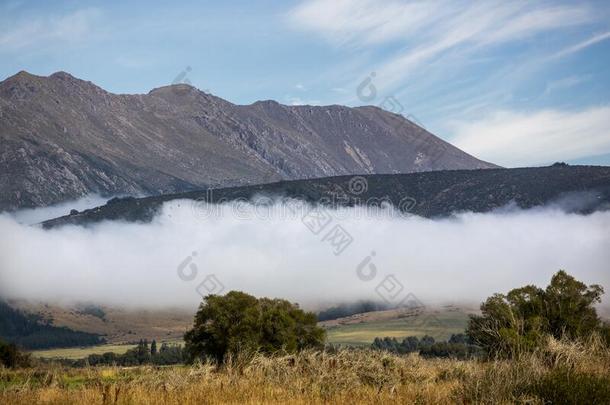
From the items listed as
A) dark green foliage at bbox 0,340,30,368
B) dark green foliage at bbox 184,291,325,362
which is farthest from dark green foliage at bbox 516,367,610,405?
dark green foliage at bbox 0,340,30,368

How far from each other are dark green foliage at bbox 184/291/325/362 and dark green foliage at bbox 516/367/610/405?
152ft

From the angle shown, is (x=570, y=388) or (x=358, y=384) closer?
(x=570, y=388)

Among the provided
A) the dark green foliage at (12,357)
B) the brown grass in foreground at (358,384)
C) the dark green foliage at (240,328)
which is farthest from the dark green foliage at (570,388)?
the dark green foliage at (12,357)

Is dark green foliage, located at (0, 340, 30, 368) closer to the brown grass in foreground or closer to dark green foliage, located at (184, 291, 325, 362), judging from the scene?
dark green foliage, located at (184, 291, 325, 362)

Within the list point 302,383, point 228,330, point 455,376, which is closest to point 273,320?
point 228,330

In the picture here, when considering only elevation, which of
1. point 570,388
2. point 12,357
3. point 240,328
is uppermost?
point 570,388

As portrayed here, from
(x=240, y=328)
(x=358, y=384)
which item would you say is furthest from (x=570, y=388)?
(x=240, y=328)

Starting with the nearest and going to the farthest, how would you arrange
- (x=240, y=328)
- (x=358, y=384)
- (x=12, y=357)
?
(x=358, y=384), (x=12, y=357), (x=240, y=328)

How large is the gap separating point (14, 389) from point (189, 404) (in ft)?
25.9

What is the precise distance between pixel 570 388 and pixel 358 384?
6822mm

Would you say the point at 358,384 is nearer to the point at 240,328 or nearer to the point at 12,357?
the point at 240,328

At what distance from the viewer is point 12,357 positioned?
206 ft

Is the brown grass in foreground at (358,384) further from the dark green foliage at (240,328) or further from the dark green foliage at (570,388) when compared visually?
the dark green foliage at (240,328)

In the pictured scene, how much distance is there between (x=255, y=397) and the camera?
60.7 feet
